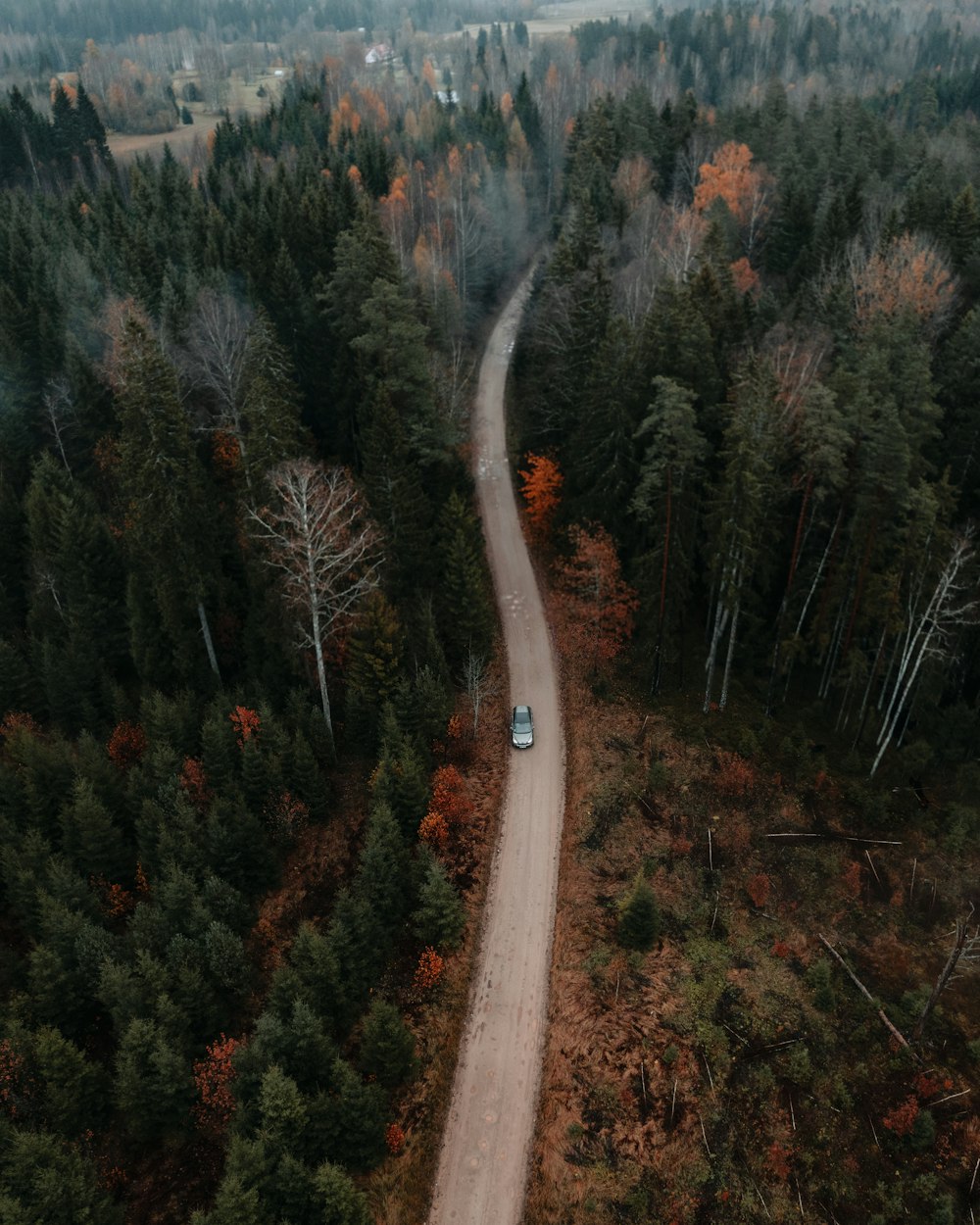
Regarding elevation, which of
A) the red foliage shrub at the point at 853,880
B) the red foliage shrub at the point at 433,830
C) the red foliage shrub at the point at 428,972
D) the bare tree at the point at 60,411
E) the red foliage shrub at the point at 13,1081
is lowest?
the red foliage shrub at the point at 853,880

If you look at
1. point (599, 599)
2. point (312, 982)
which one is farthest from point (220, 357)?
point (312, 982)

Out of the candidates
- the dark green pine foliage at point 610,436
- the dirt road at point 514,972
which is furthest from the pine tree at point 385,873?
the dark green pine foliage at point 610,436

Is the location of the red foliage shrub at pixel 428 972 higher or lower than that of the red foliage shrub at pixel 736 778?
higher

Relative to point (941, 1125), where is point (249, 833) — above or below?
above

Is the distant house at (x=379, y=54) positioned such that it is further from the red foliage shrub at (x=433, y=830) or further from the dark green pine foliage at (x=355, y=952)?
the dark green pine foliage at (x=355, y=952)

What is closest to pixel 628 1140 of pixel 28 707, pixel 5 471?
pixel 28 707

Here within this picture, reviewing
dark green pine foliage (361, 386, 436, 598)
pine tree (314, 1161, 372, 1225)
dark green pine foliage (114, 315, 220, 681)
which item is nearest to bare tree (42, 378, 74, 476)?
dark green pine foliage (114, 315, 220, 681)

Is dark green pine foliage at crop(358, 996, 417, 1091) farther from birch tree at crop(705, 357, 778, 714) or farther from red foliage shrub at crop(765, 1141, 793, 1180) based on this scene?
birch tree at crop(705, 357, 778, 714)

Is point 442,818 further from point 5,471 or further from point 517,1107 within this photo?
point 5,471
